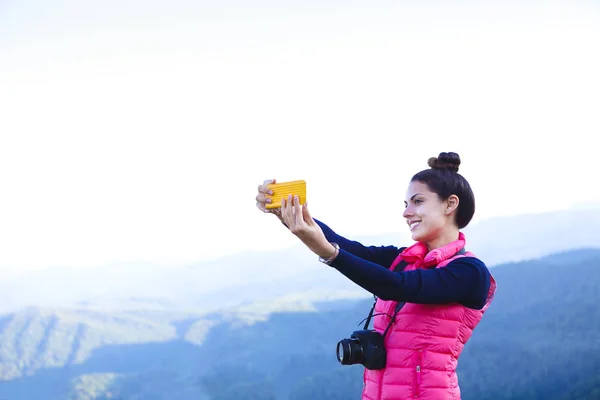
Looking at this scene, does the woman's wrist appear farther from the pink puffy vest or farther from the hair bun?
the hair bun

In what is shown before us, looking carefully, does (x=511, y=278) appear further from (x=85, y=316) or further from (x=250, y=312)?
(x=85, y=316)

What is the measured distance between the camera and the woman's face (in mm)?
1963

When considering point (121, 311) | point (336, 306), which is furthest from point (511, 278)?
point (121, 311)

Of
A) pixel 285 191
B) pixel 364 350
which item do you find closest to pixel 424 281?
pixel 364 350

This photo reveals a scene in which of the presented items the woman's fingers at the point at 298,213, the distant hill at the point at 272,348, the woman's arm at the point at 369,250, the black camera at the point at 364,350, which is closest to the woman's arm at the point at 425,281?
the woman's fingers at the point at 298,213

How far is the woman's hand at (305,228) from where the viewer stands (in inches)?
64.1

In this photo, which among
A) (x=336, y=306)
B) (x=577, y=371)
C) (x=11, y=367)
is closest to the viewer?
(x=577, y=371)

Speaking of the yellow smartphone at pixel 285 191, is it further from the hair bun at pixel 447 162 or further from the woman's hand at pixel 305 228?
the hair bun at pixel 447 162

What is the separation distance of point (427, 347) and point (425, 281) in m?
0.22

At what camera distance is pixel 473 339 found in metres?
15.6

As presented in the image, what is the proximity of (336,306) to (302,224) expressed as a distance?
50.8 ft

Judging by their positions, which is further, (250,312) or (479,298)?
(250,312)

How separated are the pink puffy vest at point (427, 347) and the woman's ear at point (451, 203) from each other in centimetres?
10

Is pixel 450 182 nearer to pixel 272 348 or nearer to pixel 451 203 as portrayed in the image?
pixel 451 203
